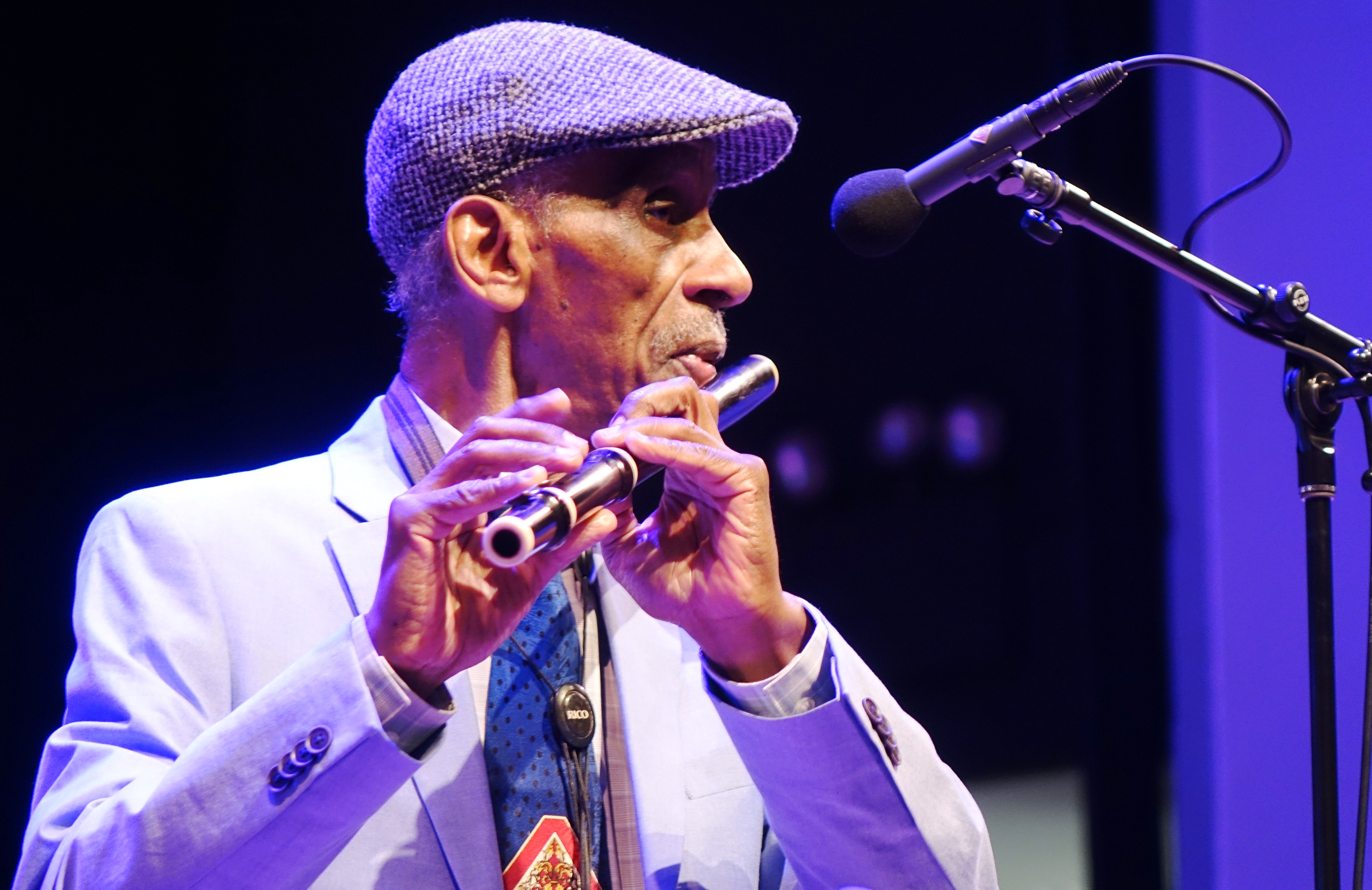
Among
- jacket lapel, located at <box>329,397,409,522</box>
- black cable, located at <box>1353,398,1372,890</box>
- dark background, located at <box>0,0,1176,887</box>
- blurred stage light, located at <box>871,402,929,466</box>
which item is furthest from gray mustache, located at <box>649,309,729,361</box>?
blurred stage light, located at <box>871,402,929,466</box>

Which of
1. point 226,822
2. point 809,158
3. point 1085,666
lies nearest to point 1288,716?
point 1085,666

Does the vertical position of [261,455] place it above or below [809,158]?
below

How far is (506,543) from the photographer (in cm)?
111

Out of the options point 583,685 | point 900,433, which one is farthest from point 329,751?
point 900,433

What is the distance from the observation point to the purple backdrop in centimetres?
269

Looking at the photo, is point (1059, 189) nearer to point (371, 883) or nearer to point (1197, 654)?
point (371, 883)

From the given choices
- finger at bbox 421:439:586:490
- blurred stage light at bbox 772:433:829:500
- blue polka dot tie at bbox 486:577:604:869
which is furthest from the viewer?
blurred stage light at bbox 772:433:829:500

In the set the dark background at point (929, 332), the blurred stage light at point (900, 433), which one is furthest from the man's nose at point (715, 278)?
the blurred stage light at point (900, 433)

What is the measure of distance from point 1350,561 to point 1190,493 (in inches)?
16.7

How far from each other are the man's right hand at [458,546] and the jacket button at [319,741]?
0.09m

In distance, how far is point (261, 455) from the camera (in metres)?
2.47

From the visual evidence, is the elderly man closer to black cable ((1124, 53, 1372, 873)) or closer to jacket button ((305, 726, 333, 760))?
jacket button ((305, 726, 333, 760))

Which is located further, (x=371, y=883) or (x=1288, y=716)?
(x=1288, y=716)

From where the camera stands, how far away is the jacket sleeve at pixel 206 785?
4.08 feet
